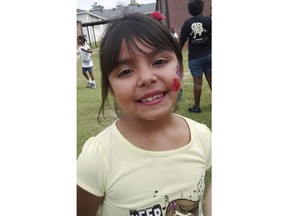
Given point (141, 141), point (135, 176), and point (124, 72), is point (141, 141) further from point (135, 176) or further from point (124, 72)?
point (124, 72)

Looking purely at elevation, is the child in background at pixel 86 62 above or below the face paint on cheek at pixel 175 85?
above

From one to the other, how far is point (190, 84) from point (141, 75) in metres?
0.22

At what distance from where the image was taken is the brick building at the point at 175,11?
839mm

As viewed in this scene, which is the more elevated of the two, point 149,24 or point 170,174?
point 149,24

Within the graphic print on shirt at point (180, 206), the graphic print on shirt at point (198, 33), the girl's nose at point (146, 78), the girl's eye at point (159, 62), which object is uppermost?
Answer: the graphic print on shirt at point (198, 33)

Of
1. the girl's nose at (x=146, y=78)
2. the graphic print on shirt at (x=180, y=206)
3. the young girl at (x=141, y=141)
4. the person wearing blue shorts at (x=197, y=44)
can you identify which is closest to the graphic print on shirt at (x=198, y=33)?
the person wearing blue shorts at (x=197, y=44)

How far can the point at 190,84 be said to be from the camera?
2.98 feet

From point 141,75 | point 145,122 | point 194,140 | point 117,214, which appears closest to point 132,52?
point 141,75

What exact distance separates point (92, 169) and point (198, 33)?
500 mm

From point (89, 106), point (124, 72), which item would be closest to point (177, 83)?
point (124, 72)

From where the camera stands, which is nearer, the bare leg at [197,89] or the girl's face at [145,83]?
the girl's face at [145,83]

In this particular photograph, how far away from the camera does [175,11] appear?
2.85 ft

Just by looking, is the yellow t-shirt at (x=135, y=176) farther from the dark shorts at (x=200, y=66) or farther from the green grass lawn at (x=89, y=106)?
the dark shorts at (x=200, y=66)

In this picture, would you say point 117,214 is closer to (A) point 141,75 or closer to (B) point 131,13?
(A) point 141,75
